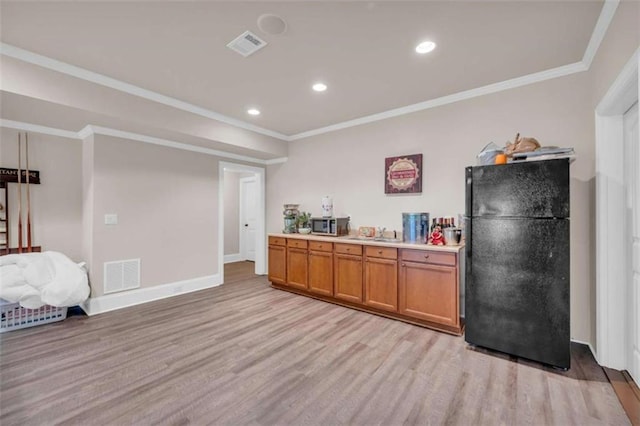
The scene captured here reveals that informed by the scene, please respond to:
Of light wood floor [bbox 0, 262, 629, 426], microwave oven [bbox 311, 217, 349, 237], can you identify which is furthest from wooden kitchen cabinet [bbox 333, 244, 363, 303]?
light wood floor [bbox 0, 262, 629, 426]

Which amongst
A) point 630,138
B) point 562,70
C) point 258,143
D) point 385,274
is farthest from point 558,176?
point 258,143

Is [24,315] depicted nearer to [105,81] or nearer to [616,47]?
[105,81]

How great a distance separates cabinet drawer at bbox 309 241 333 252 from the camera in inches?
153

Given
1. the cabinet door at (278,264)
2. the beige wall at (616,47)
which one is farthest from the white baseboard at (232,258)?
the beige wall at (616,47)

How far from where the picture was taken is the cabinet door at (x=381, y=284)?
3250mm

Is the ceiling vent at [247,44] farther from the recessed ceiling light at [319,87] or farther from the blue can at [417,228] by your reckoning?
the blue can at [417,228]

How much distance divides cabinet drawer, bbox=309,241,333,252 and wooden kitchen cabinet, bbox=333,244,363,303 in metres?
0.11

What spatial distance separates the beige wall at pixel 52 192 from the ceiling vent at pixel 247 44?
298cm

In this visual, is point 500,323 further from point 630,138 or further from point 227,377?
point 227,377

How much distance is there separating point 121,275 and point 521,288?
4.51 metres

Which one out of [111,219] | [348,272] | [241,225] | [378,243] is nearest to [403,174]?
[378,243]

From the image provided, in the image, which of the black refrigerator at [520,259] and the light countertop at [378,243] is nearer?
the black refrigerator at [520,259]

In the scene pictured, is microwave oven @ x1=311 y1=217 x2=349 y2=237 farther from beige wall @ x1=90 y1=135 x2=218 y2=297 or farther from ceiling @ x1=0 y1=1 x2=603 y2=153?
beige wall @ x1=90 y1=135 x2=218 y2=297

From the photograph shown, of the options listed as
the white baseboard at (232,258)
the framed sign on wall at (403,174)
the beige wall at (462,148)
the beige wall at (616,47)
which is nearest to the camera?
the beige wall at (616,47)
